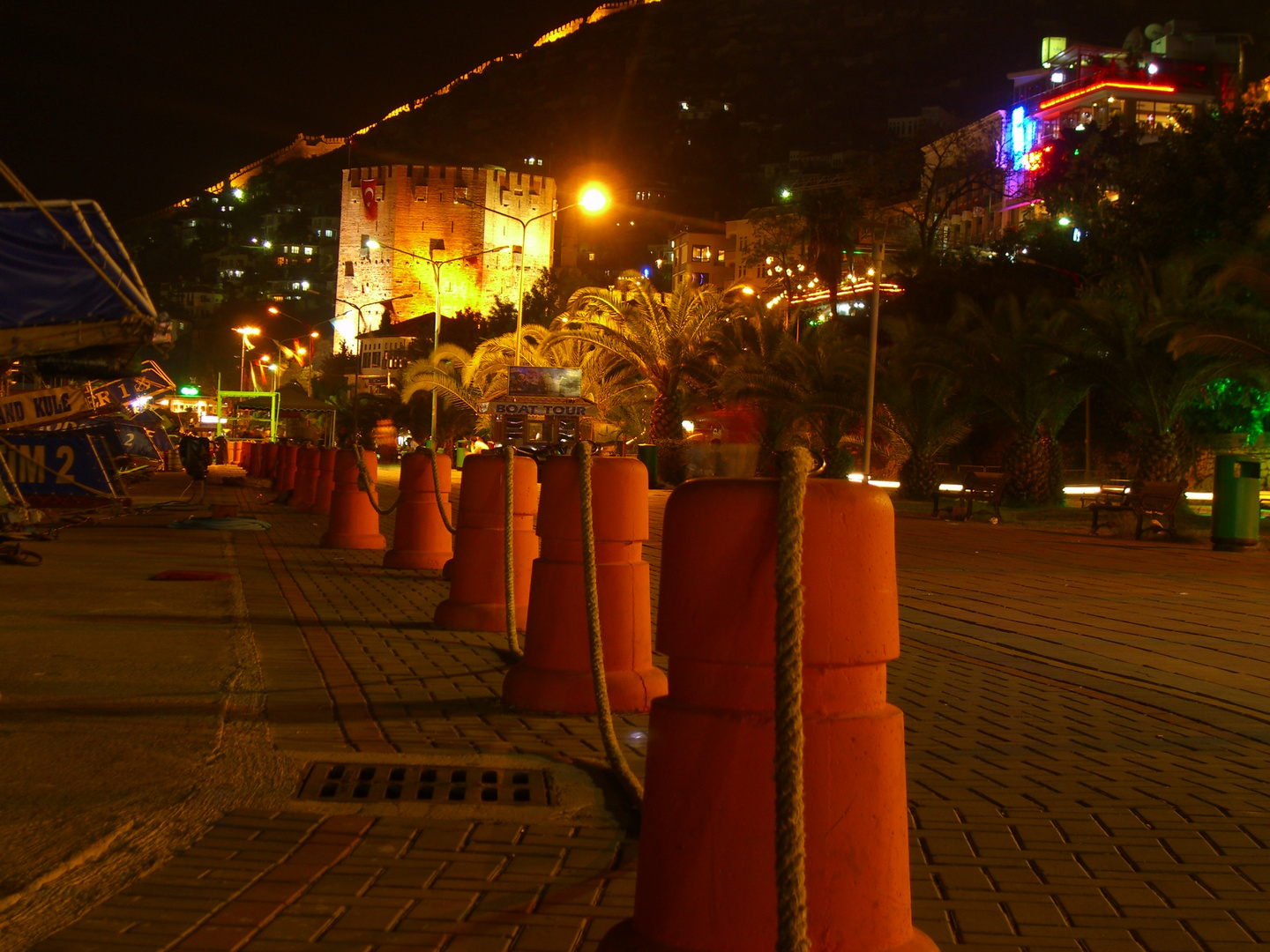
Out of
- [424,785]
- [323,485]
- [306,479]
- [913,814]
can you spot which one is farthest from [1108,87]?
[424,785]

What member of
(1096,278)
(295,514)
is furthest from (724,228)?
(295,514)

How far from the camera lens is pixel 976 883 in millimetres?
3664

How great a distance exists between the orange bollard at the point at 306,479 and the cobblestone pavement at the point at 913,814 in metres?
13.2

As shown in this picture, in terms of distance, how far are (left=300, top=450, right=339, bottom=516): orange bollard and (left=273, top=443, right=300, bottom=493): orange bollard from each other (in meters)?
3.95

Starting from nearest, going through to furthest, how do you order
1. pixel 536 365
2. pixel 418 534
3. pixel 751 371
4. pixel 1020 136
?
1. pixel 418 534
2. pixel 751 371
3. pixel 536 365
4. pixel 1020 136

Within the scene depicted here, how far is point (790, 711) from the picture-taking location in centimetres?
241

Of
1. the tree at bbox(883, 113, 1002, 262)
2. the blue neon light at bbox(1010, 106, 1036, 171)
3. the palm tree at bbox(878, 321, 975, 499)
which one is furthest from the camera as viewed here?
the blue neon light at bbox(1010, 106, 1036, 171)

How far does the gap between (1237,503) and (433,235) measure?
104280mm

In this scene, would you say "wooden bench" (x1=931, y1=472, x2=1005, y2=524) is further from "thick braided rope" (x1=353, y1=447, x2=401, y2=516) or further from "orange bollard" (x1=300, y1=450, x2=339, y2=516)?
"thick braided rope" (x1=353, y1=447, x2=401, y2=516)

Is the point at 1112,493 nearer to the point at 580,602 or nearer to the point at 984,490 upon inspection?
the point at 984,490

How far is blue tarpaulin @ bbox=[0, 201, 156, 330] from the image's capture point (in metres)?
10.8

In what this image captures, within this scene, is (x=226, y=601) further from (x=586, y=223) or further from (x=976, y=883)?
(x=586, y=223)

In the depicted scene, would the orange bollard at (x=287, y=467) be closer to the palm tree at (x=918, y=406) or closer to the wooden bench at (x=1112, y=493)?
the palm tree at (x=918, y=406)

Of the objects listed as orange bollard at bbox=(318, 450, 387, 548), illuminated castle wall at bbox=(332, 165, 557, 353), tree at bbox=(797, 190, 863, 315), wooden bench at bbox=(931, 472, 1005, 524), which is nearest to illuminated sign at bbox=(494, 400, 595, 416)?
orange bollard at bbox=(318, 450, 387, 548)
